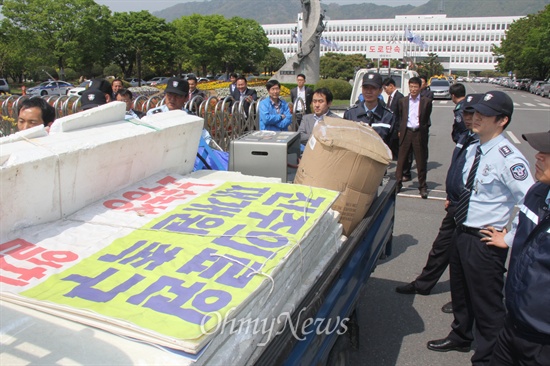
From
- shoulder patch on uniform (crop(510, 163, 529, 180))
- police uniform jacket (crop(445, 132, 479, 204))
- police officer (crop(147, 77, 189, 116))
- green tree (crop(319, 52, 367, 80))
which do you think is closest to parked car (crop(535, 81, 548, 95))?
green tree (crop(319, 52, 367, 80))

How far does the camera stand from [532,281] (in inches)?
89.0

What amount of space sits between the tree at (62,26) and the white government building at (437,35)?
8840 centimetres

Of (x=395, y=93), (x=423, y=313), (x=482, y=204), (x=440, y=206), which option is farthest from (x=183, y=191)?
(x=395, y=93)

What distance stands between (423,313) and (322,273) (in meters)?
2.44

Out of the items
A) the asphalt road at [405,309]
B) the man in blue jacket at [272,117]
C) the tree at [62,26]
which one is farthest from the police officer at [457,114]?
the tree at [62,26]

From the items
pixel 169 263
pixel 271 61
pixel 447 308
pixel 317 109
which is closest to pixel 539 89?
pixel 317 109

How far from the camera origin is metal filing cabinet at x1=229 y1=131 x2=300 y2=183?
145 inches

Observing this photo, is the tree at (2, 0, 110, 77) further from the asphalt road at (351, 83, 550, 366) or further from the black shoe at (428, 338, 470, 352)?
the black shoe at (428, 338, 470, 352)

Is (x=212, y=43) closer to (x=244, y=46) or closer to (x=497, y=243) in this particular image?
(x=244, y=46)

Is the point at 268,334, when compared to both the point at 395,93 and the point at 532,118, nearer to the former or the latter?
the point at 395,93

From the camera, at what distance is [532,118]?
22.1 meters

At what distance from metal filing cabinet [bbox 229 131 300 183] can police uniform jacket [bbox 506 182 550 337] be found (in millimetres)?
1788

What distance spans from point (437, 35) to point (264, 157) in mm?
156721
